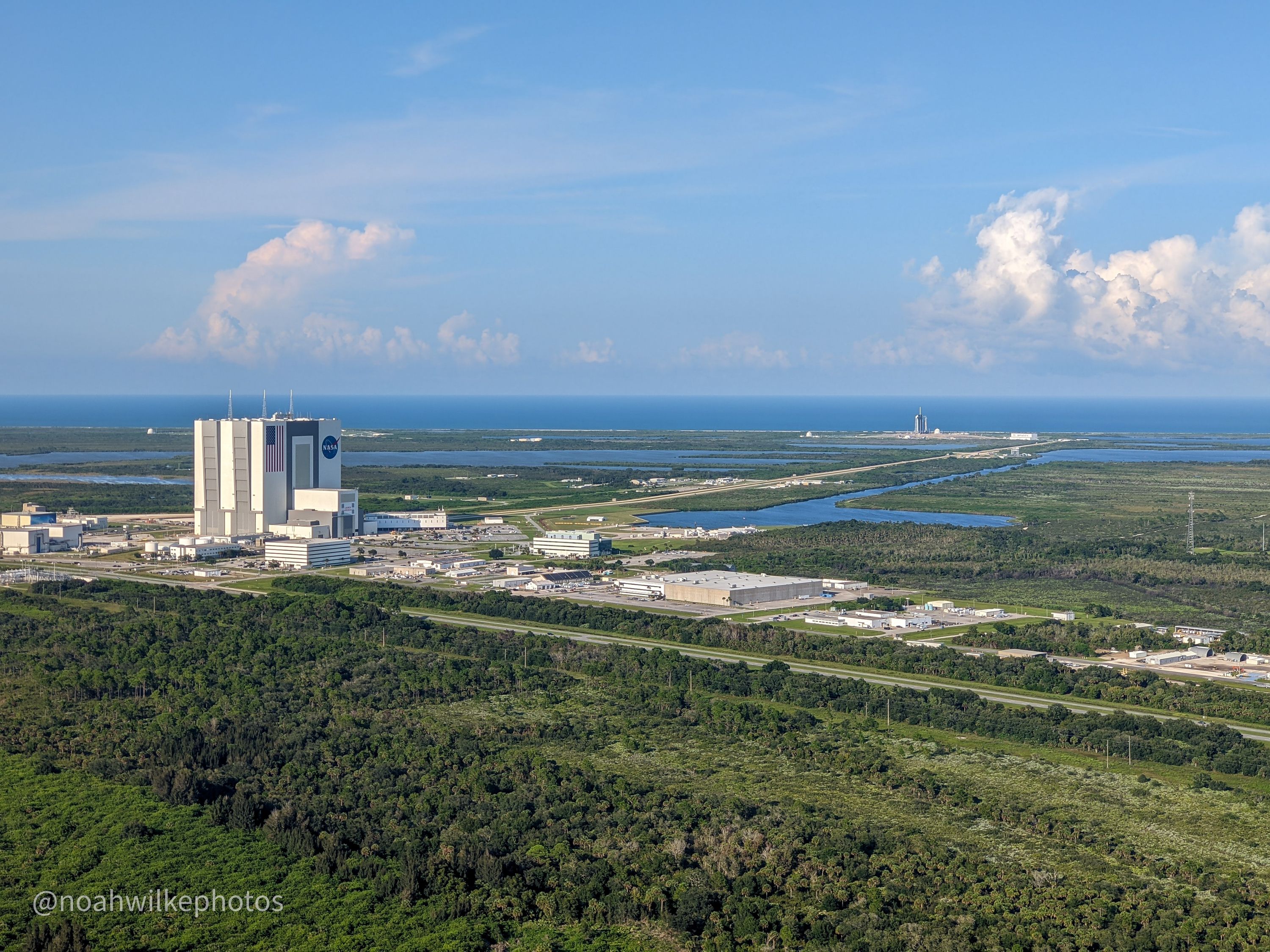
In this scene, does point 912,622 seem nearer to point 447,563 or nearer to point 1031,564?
point 1031,564

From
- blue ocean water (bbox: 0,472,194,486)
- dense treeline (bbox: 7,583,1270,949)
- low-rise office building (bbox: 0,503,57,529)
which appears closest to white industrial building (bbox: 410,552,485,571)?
dense treeline (bbox: 7,583,1270,949)

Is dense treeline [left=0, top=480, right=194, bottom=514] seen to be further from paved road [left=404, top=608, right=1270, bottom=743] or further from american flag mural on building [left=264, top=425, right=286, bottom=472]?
paved road [left=404, top=608, right=1270, bottom=743]

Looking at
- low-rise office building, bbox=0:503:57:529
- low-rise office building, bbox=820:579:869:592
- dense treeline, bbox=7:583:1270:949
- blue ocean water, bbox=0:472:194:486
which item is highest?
blue ocean water, bbox=0:472:194:486

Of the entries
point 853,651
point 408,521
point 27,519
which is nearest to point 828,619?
point 853,651

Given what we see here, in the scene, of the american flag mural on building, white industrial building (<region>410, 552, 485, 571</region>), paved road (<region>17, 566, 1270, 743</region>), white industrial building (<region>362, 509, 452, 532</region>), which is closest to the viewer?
paved road (<region>17, 566, 1270, 743</region>)

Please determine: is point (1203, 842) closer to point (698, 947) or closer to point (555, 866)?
point (698, 947)

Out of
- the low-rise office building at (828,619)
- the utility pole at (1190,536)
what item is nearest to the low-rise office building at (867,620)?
the low-rise office building at (828,619)
